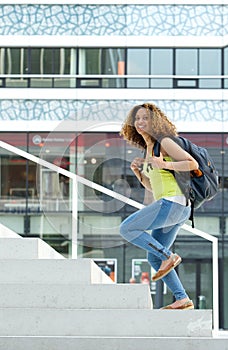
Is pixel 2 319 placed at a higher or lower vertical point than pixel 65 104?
lower

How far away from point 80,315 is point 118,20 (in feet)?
79.6

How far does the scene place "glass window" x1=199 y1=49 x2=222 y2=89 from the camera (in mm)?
30281

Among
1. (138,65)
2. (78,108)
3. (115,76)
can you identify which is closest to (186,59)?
(138,65)

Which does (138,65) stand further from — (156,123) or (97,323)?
(97,323)

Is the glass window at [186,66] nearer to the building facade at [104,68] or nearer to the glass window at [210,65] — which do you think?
the building facade at [104,68]

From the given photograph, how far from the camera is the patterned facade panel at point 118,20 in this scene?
99.9 ft

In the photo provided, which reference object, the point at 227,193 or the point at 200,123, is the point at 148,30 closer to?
the point at 200,123

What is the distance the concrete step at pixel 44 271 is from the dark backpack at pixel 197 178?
1.10 m

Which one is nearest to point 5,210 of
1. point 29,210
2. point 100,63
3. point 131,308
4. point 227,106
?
point 29,210

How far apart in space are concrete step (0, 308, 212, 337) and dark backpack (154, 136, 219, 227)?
0.90 m

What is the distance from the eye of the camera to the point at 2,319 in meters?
7.00

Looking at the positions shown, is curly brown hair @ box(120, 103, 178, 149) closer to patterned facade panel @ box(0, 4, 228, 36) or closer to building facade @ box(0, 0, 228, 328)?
building facade @ box(0, 0, 228, 328)

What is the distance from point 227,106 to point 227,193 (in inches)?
118

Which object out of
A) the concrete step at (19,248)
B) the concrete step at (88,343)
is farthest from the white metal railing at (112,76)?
the concrete step at (88,343)
